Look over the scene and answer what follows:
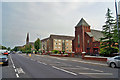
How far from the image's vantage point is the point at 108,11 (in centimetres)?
2703

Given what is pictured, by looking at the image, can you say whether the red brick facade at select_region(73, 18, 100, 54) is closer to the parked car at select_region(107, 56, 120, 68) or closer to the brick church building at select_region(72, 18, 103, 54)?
the brick church building at select_region(72, 18, 103, 54)

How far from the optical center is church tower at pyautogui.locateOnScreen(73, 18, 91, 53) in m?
58.8

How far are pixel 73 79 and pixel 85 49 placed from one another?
51.3m

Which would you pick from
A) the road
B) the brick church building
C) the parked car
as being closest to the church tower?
the brick church building

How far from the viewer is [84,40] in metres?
58.9

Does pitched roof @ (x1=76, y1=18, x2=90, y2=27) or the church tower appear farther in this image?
pitched roof @ (x1=76, y1=18, x2=90, y2=27)

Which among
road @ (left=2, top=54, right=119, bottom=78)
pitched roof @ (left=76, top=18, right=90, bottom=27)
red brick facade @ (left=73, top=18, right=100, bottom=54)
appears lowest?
road @ (left=2, top=54, right=119, bottom=78)

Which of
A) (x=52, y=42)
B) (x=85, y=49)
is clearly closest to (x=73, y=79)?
(x=85, y=49)

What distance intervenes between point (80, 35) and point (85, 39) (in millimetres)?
3469

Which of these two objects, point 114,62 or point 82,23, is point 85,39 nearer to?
point 82,23

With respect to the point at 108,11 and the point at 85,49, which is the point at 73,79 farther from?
the point at 85,49

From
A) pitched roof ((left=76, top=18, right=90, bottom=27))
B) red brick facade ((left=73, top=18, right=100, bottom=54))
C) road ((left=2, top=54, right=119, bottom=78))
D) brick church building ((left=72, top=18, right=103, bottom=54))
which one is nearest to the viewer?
road ((left=2, top=54, right=119, bottom=78))

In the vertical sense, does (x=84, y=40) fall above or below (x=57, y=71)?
above

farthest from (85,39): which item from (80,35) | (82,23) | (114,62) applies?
(114,62)
